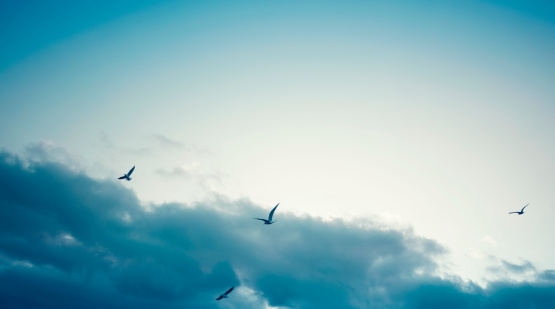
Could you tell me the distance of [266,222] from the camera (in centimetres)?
8188

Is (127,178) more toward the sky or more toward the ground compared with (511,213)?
more toward the ground

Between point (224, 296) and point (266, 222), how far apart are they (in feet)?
60.9

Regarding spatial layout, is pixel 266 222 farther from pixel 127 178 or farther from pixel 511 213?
pixel 511 213

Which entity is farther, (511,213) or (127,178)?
(511,213)

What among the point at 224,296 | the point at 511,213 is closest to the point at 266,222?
the point at 224,296

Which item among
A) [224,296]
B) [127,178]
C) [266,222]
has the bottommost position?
[224,296]

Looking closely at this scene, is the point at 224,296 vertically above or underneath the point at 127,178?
underneath

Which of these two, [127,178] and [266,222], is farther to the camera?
[127,178]

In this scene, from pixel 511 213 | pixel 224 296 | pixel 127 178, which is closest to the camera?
pixel 224 296

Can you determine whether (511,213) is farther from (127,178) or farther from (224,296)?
(127,178)

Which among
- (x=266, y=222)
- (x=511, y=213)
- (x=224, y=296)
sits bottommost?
(x=224, y=296)

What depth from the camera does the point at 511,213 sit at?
3957 inches

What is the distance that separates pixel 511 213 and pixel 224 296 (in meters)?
83.3

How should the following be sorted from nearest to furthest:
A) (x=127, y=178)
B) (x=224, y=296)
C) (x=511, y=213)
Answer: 1. (x=224, y=296)
2. (x=127, y=178)
3. (x=511, y=213)
